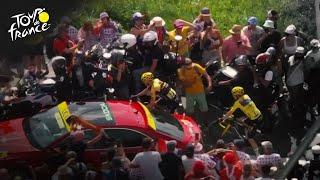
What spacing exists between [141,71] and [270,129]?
2.03m

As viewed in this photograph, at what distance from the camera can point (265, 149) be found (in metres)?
10.1

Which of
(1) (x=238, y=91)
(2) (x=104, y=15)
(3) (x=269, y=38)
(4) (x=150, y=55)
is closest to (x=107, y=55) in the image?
(4) (x=150, y=55)

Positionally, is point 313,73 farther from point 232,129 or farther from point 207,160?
point 207,160

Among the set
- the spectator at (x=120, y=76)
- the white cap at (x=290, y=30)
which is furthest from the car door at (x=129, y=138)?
the white cap at (x=290, y=30)

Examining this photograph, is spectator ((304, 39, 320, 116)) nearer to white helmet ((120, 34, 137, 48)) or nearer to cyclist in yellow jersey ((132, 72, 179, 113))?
cyclist in yellow jersey ((132, 72, 179, 113))

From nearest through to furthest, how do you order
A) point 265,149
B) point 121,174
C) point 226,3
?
point 121,174 → point 265,149 → point 226,3

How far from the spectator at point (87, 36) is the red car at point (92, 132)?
5.33 feet

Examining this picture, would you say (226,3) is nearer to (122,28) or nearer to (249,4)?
(249,4)

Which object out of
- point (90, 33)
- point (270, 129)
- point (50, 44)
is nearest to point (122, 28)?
point (90, 33)

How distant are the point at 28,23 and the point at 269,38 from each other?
14.7 feet

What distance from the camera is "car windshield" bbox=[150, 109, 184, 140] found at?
1073cm

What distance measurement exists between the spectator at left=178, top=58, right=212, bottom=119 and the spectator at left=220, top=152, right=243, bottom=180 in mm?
2333

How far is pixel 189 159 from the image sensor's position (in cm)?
979

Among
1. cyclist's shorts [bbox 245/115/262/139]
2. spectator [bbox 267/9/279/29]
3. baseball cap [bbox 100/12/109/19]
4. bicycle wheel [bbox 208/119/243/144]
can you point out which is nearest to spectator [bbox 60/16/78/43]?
baseball cap [bbox 100/12/109/19]
